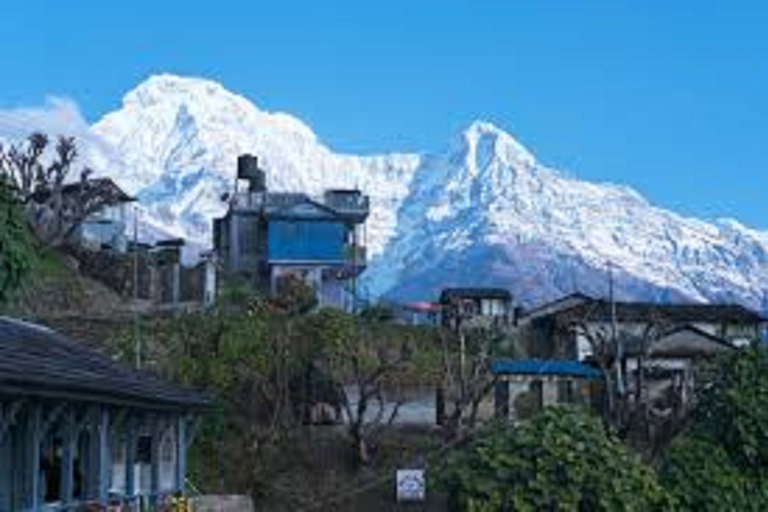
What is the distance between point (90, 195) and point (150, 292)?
4915 mm

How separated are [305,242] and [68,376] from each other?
44.6 m

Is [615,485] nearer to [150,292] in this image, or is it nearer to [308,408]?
[308,408]

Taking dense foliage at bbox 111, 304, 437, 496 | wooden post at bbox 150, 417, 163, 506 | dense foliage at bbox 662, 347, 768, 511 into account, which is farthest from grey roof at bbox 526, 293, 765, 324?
dense foliage at bbox 662, 347, 768, 511

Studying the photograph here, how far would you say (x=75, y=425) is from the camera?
1886 cm

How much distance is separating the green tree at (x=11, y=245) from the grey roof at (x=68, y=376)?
5.84ft

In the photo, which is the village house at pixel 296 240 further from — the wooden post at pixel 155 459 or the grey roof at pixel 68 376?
the grey roof at pixel 68 376

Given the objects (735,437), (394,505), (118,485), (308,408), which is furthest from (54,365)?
(308,408)

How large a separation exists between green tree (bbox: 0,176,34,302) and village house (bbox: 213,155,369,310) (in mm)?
35136

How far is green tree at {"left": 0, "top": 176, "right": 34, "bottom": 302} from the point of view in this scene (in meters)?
23.9

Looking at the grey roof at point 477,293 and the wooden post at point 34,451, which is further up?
the grey roof at point 477,293

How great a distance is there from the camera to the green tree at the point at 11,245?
2391 centimetres

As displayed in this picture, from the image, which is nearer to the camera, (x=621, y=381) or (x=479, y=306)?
(x=621, y=381)

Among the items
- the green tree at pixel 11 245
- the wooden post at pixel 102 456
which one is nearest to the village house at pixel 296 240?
the green tree at pixel 11 245

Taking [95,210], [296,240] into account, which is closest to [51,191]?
[95,210]
